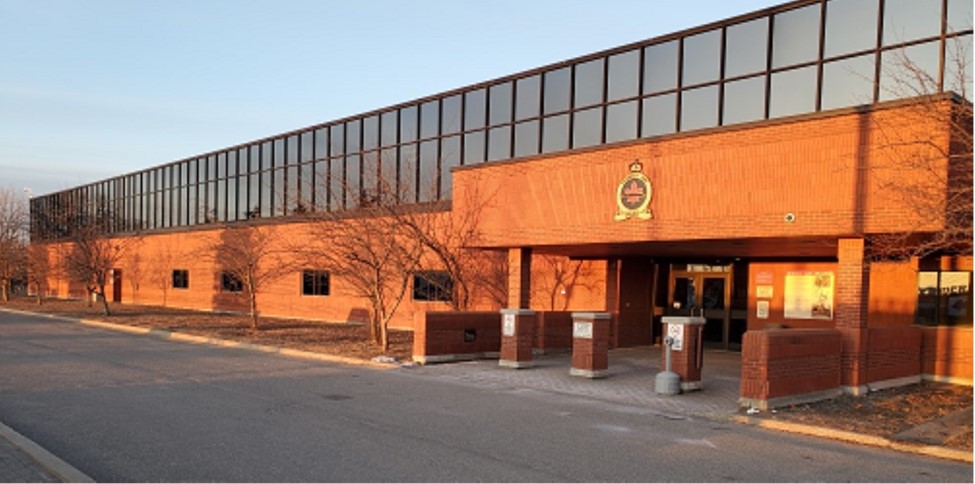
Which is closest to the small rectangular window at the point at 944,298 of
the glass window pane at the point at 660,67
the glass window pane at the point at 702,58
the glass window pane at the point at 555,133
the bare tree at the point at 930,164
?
the bare tree at the point at 930,164

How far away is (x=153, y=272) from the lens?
46875mm

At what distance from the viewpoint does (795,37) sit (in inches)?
627

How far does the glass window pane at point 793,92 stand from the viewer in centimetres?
1562

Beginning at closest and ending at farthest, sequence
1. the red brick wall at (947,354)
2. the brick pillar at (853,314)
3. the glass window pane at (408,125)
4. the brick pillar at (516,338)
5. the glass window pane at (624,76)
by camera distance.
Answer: the brick pillar at (853,314), the red brick wall at (947,354), the brick pillar at (516,338), the glass window pane at (624,76), the glass window pane at (408,125)

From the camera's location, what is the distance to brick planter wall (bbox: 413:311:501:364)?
663 inches

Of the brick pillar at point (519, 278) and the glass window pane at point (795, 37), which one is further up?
the glass window pane at point (795, 37)

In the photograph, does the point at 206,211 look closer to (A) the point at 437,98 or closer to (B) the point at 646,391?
(A) the point at 437,98

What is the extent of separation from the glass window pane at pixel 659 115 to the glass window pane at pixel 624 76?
2.00 feet

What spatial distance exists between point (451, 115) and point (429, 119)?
142cm

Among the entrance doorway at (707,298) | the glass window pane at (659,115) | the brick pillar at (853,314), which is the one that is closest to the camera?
the brick pillar at (853,314)

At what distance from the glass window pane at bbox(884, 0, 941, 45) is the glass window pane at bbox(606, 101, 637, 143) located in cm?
603

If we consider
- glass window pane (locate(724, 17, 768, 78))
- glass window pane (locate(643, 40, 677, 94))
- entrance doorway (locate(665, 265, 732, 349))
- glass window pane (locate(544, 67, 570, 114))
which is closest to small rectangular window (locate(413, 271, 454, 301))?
glass window pane (locate(544, 67, 570, 114))

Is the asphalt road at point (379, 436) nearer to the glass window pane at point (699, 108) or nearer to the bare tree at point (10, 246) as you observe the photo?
the glass window pane at point (699, 108)

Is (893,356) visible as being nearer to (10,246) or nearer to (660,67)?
(660,67)
